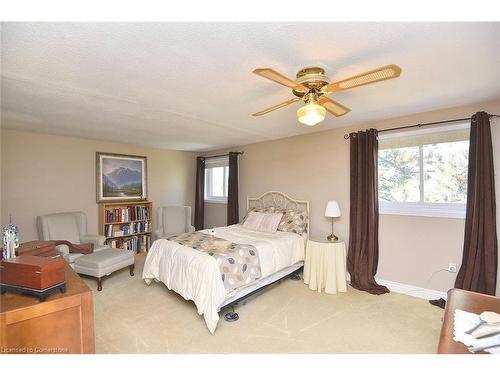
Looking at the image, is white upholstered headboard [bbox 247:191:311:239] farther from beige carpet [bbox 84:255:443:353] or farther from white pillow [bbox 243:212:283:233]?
beige carpet [bbox 84:255:443:353]

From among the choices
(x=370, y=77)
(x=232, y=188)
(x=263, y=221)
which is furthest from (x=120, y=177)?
(x=370, y=77)

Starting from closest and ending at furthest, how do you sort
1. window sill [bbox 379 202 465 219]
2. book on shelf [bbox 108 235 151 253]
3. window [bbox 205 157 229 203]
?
1. window sill [bbox 379 202 465 219]
2. book on shelf [bbox 108 235 151 253]
3. window [bbox 205 157 229 203]

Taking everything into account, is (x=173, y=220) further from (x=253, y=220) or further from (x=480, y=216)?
(x=480, y=216)

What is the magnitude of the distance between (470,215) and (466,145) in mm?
778

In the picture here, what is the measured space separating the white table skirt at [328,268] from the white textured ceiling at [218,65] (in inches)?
66.9

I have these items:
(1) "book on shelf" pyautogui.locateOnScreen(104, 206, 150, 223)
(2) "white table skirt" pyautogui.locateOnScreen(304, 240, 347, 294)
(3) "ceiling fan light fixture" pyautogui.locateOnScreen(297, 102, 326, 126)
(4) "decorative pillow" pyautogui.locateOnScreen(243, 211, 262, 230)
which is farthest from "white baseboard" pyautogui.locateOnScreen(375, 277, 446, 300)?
(1) "book on shelf" pyautogui.locateOnScreen(104, 206, 150, 223)

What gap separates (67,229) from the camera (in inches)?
147

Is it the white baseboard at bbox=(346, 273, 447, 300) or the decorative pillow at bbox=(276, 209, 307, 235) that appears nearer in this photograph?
the white baseboard at bbox=(346, 273, 447, 300)

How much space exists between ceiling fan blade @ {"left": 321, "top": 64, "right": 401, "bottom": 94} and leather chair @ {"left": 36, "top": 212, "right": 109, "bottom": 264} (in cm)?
378

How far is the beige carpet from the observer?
6.66 ft

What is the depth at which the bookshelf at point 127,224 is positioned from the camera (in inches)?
174

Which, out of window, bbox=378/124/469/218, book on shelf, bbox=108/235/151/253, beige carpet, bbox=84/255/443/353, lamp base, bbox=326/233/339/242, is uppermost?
window, bbox=378/124/469/218

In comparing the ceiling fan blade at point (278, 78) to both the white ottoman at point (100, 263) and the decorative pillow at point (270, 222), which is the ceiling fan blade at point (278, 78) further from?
the white ottoman at point (100, 263)

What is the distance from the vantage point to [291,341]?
6.87 ft
